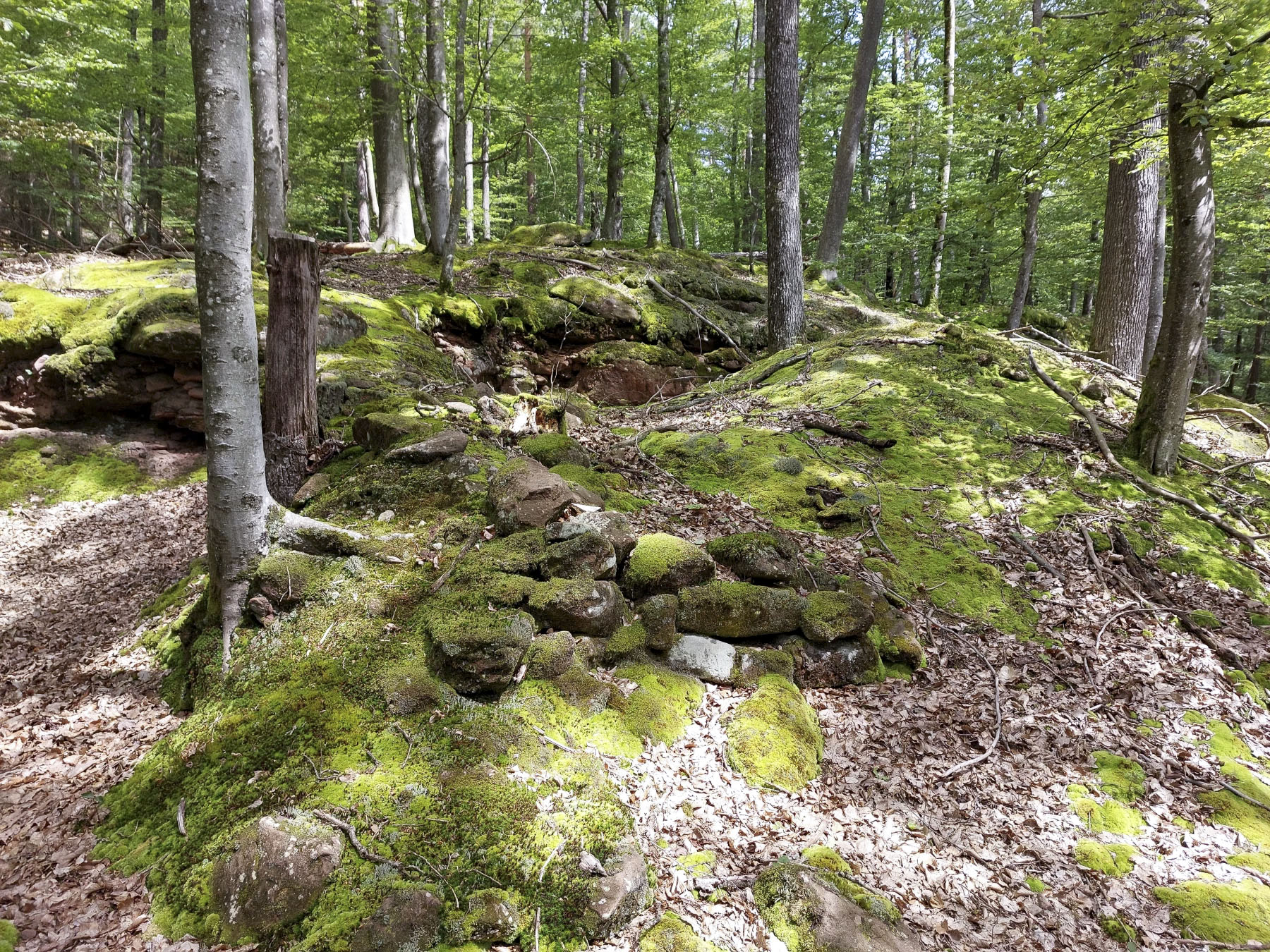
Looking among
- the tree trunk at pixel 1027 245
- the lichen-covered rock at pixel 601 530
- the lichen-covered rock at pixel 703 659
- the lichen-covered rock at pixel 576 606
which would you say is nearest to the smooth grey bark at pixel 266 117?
the lichen-covered rock at pixel 601 530

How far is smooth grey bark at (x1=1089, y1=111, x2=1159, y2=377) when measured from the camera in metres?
7.70

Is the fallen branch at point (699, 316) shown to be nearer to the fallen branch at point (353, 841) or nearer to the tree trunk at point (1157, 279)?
the tree trunk at point (1157, 279)

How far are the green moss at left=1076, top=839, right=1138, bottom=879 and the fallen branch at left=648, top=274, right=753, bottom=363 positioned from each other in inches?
321

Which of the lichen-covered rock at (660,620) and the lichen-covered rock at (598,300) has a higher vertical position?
the lichen-covered rock at (598,300)

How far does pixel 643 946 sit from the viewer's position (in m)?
2.29

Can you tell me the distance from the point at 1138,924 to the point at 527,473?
4.06 metres

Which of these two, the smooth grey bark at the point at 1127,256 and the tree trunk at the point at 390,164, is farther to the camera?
the tree trunk at the point at 390,164

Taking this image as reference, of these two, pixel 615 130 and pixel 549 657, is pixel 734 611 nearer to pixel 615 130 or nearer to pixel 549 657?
pixel 549 657

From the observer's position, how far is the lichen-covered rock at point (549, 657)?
334cm

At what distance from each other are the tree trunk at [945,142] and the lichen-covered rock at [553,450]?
Result: 37.7ft

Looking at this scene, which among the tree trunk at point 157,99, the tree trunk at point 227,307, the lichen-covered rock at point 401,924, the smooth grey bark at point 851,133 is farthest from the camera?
the tree trunk at point 157,99

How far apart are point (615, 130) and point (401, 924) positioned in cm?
1431

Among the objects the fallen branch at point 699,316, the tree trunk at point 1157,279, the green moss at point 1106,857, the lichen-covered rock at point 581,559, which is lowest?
the green moss at point 1106,857

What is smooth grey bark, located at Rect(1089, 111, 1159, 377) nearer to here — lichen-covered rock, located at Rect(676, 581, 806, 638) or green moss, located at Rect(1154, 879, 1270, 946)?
lichen-covered rock, located at Rect(676, 581, 806, 638)
